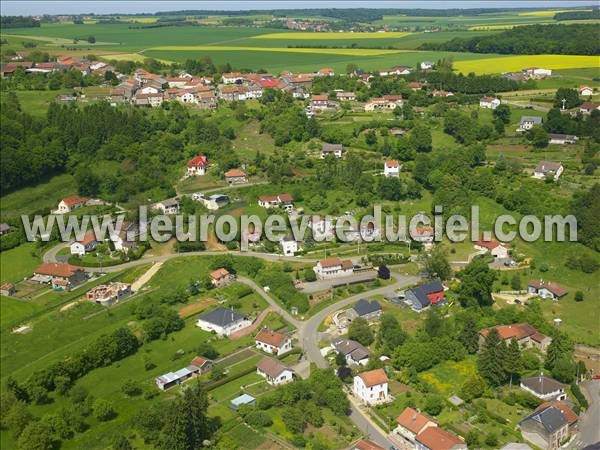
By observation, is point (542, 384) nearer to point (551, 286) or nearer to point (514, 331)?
point (514, 331)

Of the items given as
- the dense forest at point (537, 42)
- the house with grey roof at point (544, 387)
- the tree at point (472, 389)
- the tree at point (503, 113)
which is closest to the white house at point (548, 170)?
the tree at point (503, 113)

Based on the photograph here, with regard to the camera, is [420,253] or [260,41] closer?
[420,253]

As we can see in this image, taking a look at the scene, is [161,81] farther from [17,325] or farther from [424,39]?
[424,39]

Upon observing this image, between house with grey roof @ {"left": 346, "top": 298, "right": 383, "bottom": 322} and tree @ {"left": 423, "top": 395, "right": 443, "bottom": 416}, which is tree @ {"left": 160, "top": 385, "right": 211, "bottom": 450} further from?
house with grey roof @ {"left": 346, "top": 298, "right": 383, "bottom": 322}

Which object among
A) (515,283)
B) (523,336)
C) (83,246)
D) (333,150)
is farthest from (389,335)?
(333,150)

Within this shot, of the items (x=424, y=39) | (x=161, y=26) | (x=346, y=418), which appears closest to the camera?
(x=346, y=418)

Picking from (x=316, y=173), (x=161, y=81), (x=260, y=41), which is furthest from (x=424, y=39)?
(x=316, y=173)

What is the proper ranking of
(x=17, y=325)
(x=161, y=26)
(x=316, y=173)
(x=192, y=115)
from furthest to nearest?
(x=161, y=26) < (x=192, y=115) < (x=316, y=173) < (x=17, y=325)
